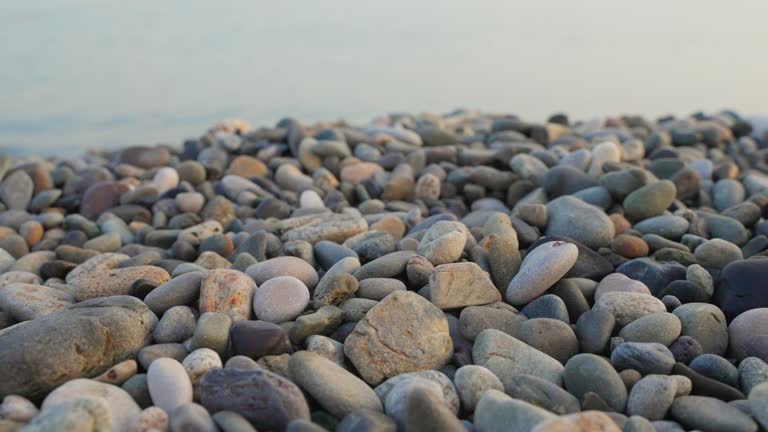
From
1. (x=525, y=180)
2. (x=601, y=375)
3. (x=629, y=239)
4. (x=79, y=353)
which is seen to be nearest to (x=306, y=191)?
(x=525, y=180)

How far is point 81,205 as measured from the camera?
532 cm

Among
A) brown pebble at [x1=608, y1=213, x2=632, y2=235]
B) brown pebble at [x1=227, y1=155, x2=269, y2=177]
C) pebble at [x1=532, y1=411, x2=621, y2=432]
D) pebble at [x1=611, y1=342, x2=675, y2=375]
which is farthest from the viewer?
brown pebble at [x1=227, y1=155, x2=269, y2=177]

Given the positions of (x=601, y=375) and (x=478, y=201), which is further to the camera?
(x=478, y=201)

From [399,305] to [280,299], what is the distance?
545mm

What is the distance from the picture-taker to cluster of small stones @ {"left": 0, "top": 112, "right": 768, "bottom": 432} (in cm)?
223

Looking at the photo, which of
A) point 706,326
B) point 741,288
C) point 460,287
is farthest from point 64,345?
point 741,288

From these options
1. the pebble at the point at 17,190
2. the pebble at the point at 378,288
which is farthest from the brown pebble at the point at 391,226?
the pebble at the point at 17,190

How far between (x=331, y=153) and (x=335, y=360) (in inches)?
138

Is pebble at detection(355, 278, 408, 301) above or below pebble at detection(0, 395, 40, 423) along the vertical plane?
above

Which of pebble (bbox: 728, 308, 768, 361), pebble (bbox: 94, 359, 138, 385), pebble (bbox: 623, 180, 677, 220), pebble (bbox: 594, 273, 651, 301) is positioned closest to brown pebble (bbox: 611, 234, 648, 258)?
pebble (bbox: 594, 273, 651, 301)

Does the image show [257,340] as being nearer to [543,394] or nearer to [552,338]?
[543,394]

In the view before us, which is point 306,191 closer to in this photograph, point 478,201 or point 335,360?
point 478,201

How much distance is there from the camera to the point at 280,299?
2.91 meters

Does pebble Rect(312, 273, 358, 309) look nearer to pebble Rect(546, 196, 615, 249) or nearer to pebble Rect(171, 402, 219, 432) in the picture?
pebble Rect(171, 402, 219, 432)
